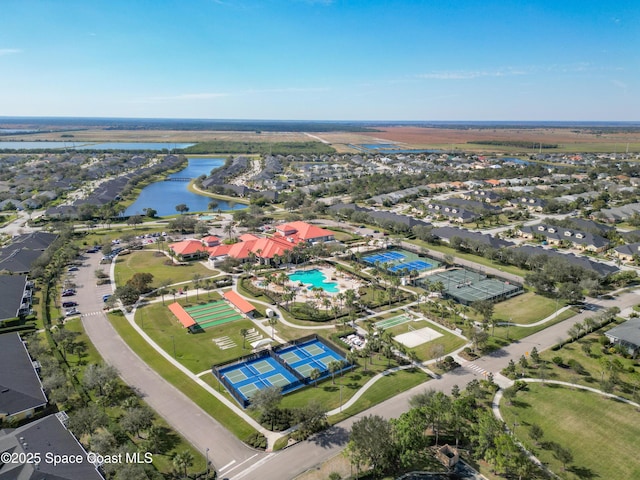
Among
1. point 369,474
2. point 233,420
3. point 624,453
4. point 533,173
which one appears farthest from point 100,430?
point 533,173

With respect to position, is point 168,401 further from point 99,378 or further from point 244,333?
point 244,333

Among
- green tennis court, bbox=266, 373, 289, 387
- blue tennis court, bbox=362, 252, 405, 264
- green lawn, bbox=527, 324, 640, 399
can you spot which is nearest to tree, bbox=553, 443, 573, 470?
green lawn, bbox=527, 324, 640, 399

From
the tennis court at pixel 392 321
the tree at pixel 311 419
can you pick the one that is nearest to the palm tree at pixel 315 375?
the tree at pixel 311 419

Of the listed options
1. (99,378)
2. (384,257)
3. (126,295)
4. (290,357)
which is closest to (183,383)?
(99,378)

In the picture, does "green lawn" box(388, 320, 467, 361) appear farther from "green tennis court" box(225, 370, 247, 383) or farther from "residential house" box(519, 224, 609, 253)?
"residential house" box(519, 224, 609, 253)

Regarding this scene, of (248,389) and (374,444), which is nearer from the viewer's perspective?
(374,444)

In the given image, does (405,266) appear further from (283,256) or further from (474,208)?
(474,208)
